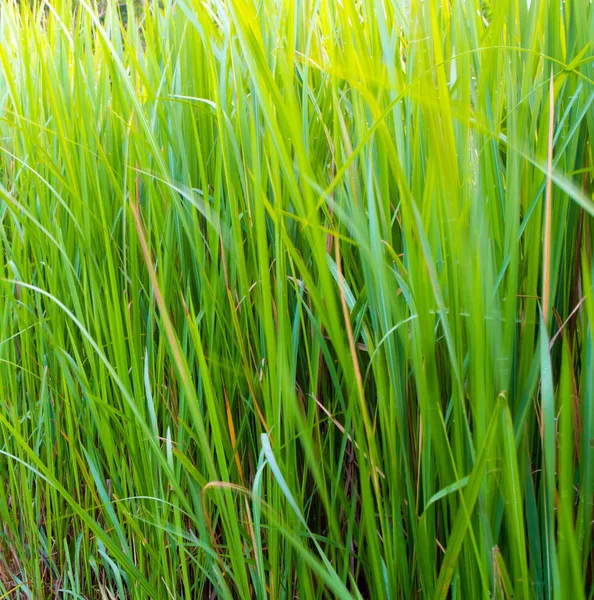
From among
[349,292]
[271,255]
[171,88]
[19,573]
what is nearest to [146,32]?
[171,88]

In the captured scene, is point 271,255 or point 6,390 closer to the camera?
point 271,255

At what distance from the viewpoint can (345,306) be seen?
49 cm

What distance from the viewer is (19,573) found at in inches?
37.4

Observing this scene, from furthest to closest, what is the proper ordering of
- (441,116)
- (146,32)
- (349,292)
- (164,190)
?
1. (146,32)
2. (164,190)
3. (349,292)
4. (441,116)

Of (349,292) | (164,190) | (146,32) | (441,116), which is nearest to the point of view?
(441,116)

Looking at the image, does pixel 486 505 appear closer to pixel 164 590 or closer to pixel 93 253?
pixel 164 590

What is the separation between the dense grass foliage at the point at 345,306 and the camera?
0.41 metres

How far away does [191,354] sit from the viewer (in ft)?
2.16

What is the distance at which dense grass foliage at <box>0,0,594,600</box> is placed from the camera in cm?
41

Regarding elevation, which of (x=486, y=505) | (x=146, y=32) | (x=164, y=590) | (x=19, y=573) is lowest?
(x=19, y=573)

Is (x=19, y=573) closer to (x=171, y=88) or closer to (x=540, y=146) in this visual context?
(x=171, y=88)

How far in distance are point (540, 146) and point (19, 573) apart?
963mm

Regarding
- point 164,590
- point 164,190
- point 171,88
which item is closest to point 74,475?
point 164,590

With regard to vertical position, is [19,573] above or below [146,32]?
below
